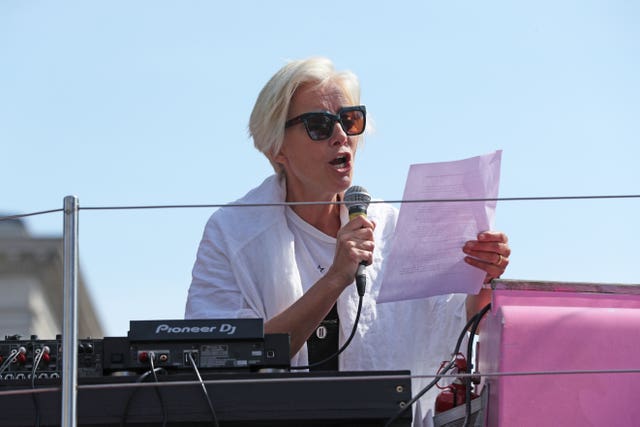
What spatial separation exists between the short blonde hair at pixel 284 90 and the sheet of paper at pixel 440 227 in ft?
2.33

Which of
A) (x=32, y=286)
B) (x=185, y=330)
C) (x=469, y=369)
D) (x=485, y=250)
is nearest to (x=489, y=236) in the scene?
(x=485, y=250)

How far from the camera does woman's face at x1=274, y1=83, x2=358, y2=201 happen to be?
13.1 feet

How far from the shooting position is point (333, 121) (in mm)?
4012

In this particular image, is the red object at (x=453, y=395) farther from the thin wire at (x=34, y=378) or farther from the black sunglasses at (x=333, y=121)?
the thin wire at (x=34, y=378)

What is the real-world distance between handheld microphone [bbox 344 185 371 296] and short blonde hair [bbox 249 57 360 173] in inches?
18.5

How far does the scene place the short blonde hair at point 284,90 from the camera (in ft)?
13.4

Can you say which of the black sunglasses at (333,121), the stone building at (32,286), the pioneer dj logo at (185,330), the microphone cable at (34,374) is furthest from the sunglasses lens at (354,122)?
the stone building at (32,286)

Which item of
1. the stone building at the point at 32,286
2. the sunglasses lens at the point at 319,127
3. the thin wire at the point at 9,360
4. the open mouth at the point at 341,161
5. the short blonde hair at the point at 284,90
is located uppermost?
the stone building at the point at 32,286

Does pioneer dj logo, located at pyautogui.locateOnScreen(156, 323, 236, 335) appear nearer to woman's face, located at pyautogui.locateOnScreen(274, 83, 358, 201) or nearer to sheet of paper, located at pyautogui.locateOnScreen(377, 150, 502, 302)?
sheet of paper, located at pyautogui.locateOnScreen(377, 150, 502, 302)

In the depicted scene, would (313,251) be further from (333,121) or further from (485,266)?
(485,266)

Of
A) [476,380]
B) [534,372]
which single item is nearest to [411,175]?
[476,380]

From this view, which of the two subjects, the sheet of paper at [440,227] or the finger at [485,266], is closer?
the sheet of paper at [440,227]

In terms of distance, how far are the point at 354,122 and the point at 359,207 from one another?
1.60ft

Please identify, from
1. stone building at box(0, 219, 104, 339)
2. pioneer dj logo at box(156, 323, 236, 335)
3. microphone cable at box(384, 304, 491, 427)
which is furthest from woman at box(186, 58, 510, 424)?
stone building at box(0, 219, 104, 339)
